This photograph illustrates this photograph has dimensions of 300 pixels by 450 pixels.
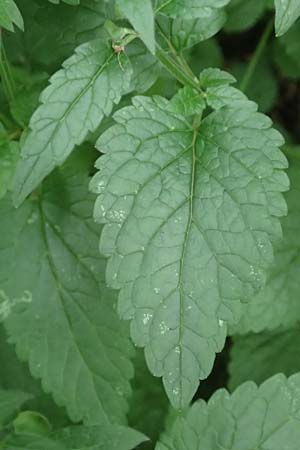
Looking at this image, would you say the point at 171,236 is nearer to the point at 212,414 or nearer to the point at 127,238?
the point at 127,238

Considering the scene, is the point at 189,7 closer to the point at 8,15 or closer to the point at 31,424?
the point at 8,15

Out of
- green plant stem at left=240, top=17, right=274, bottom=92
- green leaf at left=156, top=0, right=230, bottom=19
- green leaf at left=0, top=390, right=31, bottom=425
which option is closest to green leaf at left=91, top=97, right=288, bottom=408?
green leaf at left=156, top=0, right=230, bottom=19

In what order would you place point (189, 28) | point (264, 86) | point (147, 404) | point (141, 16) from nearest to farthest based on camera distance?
point (141, 16) < point (189, 28) < point (147, 404) < point (264, 86)

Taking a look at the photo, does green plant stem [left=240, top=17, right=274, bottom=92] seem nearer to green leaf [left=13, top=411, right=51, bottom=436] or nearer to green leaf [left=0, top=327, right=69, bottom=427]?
green leaf [left=0, top=327, right=69, bottom=427]

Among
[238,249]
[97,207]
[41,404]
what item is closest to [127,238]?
[97,207]


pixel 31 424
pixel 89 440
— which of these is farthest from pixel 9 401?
pixel 89 440

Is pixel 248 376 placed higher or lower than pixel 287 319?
lower

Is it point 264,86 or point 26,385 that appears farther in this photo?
point 264,86
